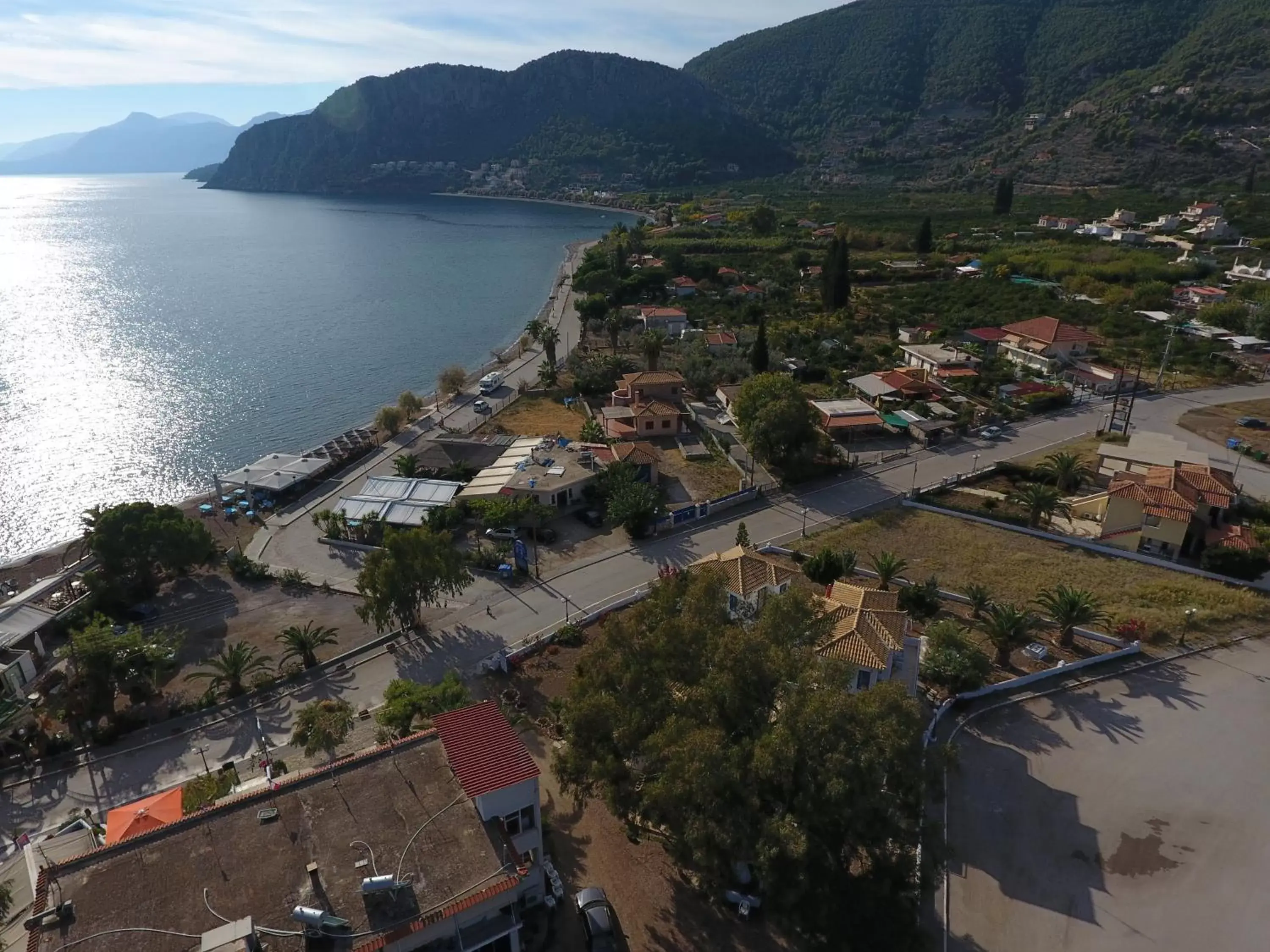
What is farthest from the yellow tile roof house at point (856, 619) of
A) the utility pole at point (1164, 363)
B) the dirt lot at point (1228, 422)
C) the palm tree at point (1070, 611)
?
the utility pole at point (1164, 363)

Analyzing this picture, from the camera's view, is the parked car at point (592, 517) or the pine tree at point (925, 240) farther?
the pine tree at point (925, 240)

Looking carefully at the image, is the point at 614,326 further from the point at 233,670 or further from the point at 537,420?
the point at 233,670

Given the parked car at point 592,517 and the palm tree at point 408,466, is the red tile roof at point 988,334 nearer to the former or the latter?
the parked car at point 592,517

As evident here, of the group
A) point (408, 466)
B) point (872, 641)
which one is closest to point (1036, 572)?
point (872, 641)

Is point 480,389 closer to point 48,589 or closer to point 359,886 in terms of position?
point 48,589

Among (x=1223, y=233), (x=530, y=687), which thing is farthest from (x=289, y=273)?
(x=1223, y=233)
